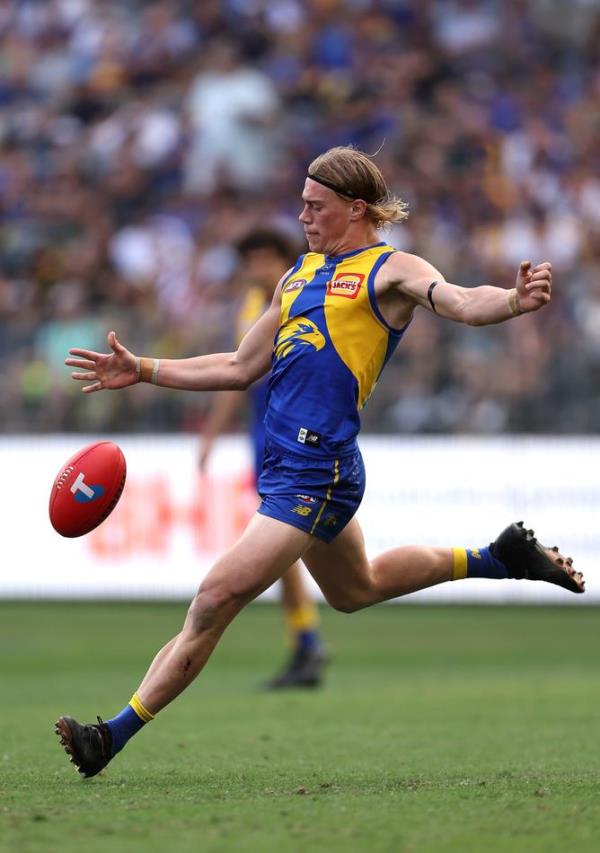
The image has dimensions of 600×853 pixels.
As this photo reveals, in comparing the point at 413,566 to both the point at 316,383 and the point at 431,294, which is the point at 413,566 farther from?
the point at 431,294

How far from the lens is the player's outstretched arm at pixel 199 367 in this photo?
6.55m

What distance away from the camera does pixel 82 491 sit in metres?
6.57

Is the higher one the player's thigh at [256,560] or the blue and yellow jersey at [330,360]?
the blue and yellow jersey at [330,360]

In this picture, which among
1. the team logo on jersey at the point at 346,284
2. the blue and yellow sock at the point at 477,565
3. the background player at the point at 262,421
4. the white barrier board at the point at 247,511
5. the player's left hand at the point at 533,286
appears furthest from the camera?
the white barrier board at the point at 247,511

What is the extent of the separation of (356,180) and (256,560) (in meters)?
1.63

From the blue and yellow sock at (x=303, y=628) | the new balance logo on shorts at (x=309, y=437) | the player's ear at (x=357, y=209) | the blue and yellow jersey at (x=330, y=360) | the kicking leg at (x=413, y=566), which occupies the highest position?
the player's ear at (x=357, y=209)

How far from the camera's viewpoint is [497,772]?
261 inches

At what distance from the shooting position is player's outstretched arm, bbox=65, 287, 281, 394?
21.5 ft

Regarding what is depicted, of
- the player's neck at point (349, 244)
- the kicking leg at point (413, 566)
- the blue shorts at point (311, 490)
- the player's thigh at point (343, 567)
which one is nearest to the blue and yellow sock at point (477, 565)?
the kicking leg at point (413, 566)

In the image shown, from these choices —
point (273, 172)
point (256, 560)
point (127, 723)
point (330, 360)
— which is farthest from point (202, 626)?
point (273, 172)

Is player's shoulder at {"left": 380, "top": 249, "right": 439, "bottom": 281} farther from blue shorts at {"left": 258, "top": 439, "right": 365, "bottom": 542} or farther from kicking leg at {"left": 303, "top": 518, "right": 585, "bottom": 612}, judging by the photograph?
kicking leg at {"left": 303, "top": 518, "right": 585, "bottom": 612}

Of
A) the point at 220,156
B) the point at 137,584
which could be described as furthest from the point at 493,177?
the point at 137,584

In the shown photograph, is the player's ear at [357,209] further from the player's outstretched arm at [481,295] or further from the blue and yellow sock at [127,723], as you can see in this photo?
the blue and yellow sock at [127,723]

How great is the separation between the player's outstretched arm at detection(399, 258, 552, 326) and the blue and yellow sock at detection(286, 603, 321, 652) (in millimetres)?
4883
